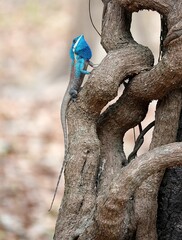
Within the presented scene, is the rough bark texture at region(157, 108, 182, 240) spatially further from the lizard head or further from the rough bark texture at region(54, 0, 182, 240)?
the lizard head

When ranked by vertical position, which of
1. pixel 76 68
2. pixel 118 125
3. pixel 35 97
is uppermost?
pixel 35 97

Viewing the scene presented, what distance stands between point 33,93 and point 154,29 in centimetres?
164

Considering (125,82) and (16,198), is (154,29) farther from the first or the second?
(125,82)

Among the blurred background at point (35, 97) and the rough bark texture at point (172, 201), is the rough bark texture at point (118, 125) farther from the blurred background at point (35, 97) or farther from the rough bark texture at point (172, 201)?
the blurred background at point (35, 97)

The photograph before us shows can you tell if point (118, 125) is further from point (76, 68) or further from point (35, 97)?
point (35, 97)

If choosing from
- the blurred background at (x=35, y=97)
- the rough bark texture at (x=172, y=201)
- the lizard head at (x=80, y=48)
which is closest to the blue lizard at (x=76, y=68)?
the lizard head at (x=80, y=48)

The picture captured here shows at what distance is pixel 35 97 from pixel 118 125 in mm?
6029

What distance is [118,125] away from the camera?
264 centimetres

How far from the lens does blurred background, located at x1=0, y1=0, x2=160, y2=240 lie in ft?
17.3

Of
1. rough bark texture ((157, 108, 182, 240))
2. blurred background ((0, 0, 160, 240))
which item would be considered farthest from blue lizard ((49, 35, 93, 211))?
blurred background ((0, 0, 160, 240))

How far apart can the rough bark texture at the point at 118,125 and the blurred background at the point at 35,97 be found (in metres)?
2.31

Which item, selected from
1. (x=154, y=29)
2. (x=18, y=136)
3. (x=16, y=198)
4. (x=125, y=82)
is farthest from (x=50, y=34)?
(x=125, y=82)

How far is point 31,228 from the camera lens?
4.96m

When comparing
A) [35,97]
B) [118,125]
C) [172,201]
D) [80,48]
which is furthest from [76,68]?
[35,97]
